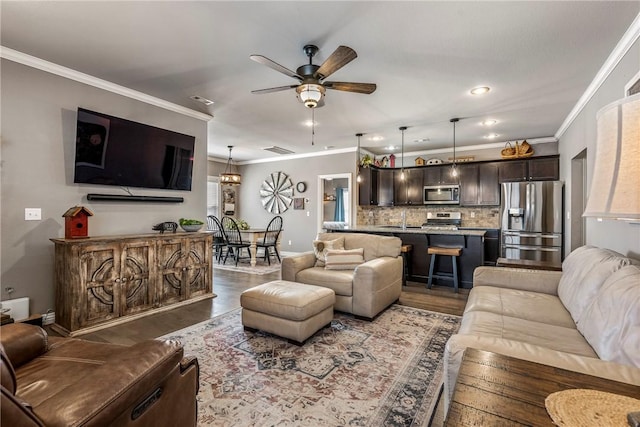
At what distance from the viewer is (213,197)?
27.5 ft

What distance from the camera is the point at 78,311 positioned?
2873 millimetres

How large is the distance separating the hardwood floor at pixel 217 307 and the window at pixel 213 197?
335cm

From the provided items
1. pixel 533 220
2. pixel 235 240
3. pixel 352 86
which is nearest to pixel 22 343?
pixel 352 86

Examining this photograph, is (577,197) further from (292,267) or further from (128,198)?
(128,198)

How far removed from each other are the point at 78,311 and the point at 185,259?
3.88 ft

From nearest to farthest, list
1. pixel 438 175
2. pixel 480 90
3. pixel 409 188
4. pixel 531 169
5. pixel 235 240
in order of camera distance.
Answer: pixel 480 90 < pixel 531 169 < pixel 235 240 < pixel 438 175 < pixel 409 188

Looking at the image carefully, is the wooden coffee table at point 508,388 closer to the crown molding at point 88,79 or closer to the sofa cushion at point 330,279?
the sofa cushion at point 330,279

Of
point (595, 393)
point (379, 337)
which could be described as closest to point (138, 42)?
point (379, 337)

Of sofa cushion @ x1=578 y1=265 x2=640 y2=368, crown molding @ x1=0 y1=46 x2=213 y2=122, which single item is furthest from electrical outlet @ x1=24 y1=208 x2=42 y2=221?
sofa cushion @ x1=578 y1=265 x2=640 y2=368

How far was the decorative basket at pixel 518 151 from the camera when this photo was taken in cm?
579

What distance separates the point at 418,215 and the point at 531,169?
2369mm

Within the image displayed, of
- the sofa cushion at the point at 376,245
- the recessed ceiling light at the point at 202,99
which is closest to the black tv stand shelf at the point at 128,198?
the recessed ceiling light at the point at 202,99

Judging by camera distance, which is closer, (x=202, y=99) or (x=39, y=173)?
(x=39, y=173)

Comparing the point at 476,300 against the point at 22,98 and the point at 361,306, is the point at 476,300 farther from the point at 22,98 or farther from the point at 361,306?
the point at 22,98
